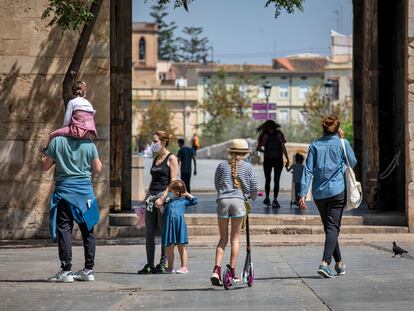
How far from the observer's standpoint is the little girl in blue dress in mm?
14391

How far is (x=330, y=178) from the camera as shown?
13.9m

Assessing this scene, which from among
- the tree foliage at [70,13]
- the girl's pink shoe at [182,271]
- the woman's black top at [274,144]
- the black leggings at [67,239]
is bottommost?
the girl's pink shoe at [182,271]

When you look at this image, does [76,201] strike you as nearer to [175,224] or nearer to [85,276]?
[85,276]

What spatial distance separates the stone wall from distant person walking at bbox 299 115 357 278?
6103 millimetres

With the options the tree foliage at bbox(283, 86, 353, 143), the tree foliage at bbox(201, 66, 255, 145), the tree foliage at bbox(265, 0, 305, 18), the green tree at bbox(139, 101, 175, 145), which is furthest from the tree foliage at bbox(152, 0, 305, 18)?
the green tree at bbox(139, 101, 175, 145)

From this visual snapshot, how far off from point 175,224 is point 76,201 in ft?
4.51

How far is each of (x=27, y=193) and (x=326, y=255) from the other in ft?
23.6

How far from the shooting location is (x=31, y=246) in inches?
730

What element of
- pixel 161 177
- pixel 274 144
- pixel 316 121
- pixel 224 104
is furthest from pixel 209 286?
pixel 224 104

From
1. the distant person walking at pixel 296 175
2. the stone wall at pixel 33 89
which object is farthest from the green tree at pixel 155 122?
the stone wall at pixel 33 89

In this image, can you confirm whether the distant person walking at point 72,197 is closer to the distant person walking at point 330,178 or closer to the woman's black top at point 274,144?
the distant person walking at point 330,178

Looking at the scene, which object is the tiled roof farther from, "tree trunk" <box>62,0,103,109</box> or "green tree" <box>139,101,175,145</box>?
"tree trunk" <box>62,0,103,109</box>

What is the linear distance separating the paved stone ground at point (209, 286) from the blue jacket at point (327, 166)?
0.96 metres

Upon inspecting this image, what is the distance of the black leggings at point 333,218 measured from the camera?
44.8 ft
